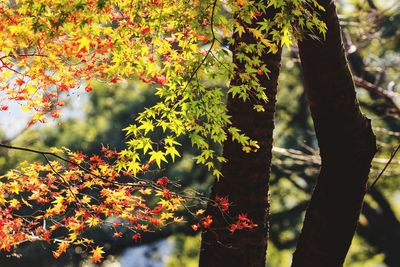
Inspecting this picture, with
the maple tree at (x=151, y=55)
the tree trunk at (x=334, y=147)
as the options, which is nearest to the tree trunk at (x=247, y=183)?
the maple tree at (x=151, y=55)

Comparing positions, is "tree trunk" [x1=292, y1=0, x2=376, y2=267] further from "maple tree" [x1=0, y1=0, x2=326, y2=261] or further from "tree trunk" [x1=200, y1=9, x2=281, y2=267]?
"tree trunk" [x1=200, y1=9, x2=281, y2=267]

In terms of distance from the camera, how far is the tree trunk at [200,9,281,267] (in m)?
4.04

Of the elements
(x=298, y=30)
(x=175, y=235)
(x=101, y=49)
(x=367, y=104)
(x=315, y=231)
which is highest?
(x=367, y=104)

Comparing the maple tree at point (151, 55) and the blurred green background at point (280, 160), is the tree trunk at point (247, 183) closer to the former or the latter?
the maple tree at point (151, 55)

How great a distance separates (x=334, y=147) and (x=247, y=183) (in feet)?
2.53

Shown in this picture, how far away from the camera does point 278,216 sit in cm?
1217

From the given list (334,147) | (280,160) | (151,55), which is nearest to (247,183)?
(334,147)

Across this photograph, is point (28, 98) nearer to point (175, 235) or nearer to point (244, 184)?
point (244, 184)

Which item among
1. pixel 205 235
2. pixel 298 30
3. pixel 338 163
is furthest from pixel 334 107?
pixel 205 235

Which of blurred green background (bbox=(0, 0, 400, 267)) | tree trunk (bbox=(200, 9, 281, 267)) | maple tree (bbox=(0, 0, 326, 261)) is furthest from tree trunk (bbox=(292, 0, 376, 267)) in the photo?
blurred green background (bbox=(0, 0, 400, 267))

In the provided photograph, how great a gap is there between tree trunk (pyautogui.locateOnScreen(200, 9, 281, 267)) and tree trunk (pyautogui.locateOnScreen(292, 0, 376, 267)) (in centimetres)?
41

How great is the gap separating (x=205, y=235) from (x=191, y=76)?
1596mm

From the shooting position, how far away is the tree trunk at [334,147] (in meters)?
3.65

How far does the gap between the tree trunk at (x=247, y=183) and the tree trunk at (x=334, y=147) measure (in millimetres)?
410
